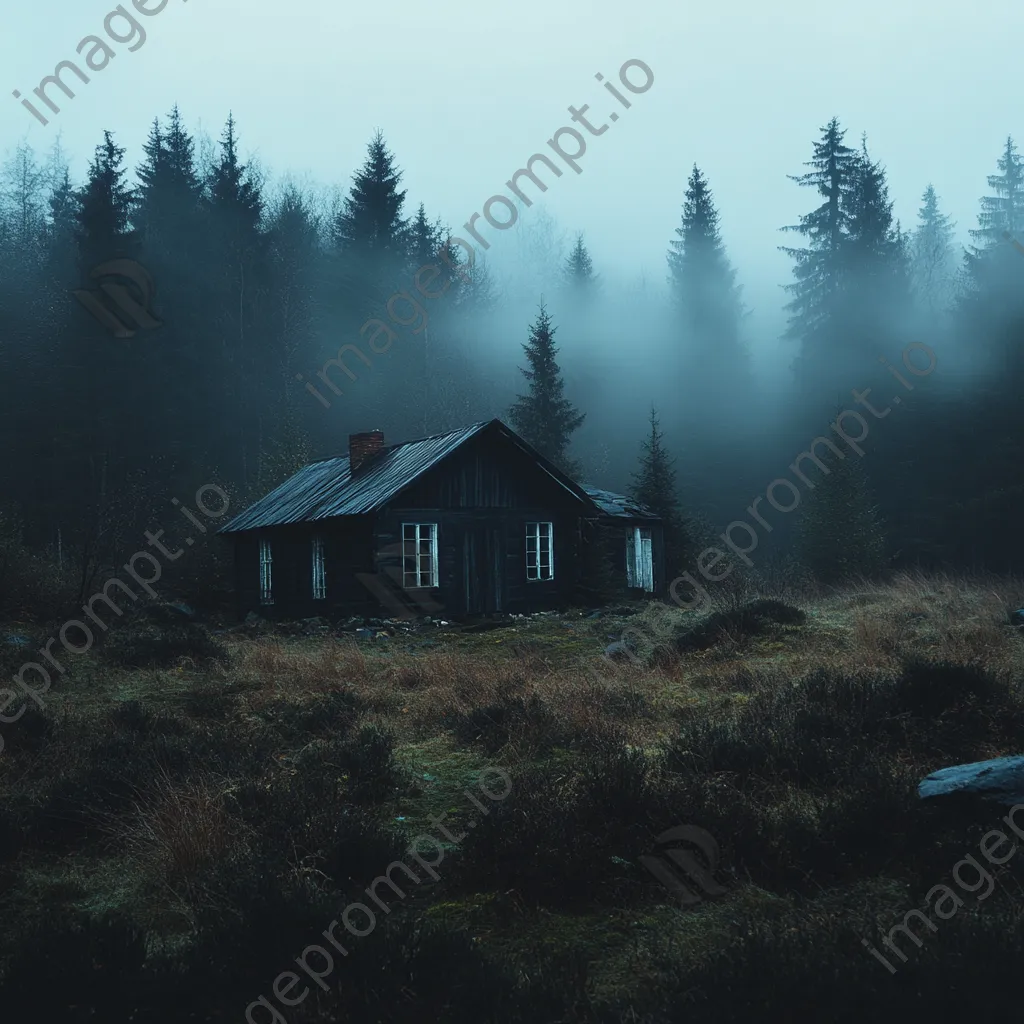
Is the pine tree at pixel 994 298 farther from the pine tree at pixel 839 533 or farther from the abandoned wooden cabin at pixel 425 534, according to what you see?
the abandoned wooden cabin at pixel 425 534

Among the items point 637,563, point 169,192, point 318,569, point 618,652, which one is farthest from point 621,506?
point 169,192

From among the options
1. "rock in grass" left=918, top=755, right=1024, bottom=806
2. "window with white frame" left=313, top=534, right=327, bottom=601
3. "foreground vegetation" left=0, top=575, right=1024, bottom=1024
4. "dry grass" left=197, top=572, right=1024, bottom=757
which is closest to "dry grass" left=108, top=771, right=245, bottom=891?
"foreground vegetation" left=0, top=575, right=1024, bottom=1024

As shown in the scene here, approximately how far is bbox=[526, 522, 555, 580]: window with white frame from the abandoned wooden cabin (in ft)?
0.10

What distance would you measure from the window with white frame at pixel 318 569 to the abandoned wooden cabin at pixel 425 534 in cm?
3

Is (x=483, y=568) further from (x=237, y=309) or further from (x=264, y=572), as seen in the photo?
(x=237, y=309)

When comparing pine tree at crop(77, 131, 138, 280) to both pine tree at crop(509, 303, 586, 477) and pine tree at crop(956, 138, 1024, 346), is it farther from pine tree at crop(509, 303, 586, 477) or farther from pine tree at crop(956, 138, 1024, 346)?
pine tree at crop(956, 138, 1024, 346)

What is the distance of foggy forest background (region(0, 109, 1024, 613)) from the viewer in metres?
32.8

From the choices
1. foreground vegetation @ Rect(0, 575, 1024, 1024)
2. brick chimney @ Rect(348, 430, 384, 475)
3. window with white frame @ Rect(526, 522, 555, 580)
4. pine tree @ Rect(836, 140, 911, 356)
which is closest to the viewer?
foreground vegetation @ Rect(0, 575, 1024, 1024)

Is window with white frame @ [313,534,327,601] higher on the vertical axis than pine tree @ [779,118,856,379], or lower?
lower

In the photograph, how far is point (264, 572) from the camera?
2439 cm

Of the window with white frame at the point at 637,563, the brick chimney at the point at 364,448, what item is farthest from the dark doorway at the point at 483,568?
the window with white frame at the point at 637,563

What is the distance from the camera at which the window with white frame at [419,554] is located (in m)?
20.2

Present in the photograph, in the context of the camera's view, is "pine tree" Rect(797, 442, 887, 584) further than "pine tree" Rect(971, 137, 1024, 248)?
No

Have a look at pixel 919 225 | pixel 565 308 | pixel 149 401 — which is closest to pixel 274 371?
pixel 149 401
